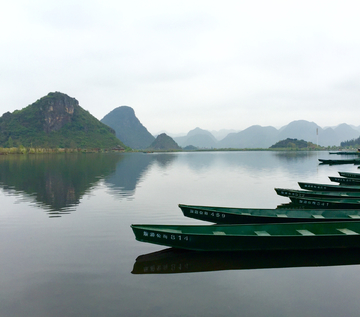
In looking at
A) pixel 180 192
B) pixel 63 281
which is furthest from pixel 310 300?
pixel 180 192

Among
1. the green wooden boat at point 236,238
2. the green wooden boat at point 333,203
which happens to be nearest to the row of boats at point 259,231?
the green wooden boat at point 236,238

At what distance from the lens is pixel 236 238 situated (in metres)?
11.7

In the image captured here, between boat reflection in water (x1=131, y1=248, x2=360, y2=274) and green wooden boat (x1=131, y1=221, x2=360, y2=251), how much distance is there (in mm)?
443

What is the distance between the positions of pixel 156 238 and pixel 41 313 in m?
4.65

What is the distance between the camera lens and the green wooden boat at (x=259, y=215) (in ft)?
48.9

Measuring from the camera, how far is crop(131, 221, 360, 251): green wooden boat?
A: 37.4ft

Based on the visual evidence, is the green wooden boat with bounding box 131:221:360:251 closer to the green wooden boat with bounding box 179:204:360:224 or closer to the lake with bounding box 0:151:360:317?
the lake with bounding box 0:151:360:317

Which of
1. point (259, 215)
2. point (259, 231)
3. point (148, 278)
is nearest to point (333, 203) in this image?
point (259, 215)

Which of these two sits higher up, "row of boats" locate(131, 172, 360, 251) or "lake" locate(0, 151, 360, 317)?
"row of boats" locate(131, 172, 360, 251)

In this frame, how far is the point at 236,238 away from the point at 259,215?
13.6ft

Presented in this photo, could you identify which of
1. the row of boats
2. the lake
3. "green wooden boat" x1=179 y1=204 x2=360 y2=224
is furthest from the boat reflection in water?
"green wooden boat" x1=179 y1=204 x2=360 y2=224

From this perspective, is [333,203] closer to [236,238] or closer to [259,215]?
[259,215]

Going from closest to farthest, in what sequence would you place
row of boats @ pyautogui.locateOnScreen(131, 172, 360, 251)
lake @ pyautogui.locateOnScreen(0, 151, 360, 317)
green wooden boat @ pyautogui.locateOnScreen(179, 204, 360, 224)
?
lake @ pyautogui.locateOnScreen(0, 151, 360, 317), row of boats @ pyautogui.locateOnScreen(131, 172, 360, 251), green wooden boat @ pyautogui.locateOnScreen(179, 204, 360, 224)

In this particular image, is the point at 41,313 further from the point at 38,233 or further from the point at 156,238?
the point at 38,233
